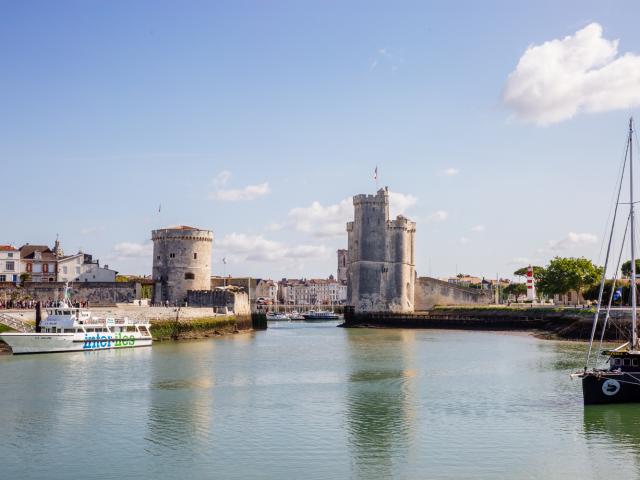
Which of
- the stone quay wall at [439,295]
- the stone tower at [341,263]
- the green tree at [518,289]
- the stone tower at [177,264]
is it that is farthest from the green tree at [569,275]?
the stone tower at [341,263]

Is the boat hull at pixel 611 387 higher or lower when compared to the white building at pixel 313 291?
lower

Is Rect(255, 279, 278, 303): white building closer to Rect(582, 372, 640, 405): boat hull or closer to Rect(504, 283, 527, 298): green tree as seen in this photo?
Rect(504, 283, 527, 298): green tree

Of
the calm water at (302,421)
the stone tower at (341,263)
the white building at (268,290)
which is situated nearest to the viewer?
the calm water at (302,421)

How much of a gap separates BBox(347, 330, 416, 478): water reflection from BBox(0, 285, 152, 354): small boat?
1324 cm

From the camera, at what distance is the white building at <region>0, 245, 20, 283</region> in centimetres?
6194

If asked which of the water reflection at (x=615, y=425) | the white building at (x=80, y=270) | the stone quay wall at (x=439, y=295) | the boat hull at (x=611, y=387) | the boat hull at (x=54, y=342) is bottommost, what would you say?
the water reflection at (x=615, y=425)

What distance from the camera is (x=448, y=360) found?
39219 millimetres

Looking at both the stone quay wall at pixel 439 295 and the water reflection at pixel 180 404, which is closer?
the water reflection at pixel 180 404

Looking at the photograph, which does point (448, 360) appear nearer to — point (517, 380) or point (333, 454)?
point (517, 380)

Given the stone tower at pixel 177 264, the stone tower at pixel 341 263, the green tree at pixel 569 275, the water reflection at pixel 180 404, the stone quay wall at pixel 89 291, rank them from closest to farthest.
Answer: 1. the water reflection at pixel 180 404
2. the stone quay wall at pixel 89 291
3. the stone tower at pixel 177 264
4. the green tree at pixel 569 275
5. the stone tower at pixel 341 263

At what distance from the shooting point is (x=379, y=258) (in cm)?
8062

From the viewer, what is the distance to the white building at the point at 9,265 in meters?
61.9

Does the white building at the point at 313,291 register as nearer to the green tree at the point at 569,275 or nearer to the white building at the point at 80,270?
the green tree at the point at 569,275

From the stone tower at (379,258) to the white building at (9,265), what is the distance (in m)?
34.1
